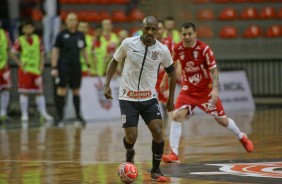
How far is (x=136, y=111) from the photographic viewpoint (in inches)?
444

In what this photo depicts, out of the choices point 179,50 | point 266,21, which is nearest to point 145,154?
point 179,50

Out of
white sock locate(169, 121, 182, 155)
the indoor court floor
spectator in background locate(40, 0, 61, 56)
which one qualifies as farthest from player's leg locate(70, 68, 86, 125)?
white sock locate(169, 121, 182, 155)

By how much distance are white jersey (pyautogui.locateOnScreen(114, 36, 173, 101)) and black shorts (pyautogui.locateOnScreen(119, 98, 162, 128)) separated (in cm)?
6

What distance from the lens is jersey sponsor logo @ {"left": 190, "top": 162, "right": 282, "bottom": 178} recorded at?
11.2 meters

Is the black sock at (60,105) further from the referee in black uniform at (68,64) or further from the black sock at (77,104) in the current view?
the black sock at (77,104)

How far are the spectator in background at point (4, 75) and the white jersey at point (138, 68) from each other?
10.9 metres

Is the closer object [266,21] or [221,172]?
[221,172]

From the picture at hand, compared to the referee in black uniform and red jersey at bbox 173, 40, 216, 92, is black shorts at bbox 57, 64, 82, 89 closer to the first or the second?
the referee in black uniform

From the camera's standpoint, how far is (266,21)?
29328mm

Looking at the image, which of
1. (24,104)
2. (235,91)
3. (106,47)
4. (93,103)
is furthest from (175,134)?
(235,91)

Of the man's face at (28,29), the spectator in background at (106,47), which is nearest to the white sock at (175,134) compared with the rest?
the man's face at (28,29)

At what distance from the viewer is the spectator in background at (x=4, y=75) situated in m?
21.8

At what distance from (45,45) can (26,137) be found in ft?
30.2

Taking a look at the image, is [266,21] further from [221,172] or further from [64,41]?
[221,172]
